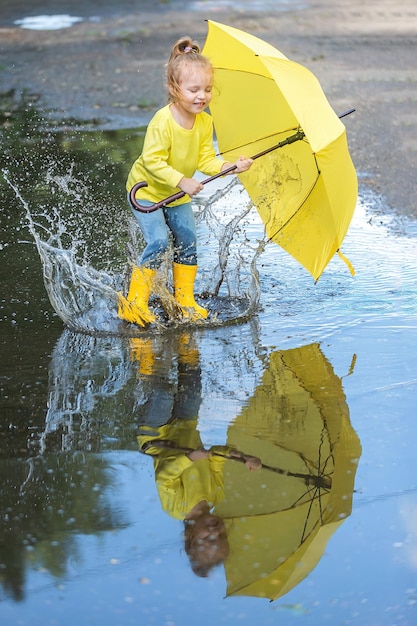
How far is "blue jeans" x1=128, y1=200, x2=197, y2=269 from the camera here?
5.11m

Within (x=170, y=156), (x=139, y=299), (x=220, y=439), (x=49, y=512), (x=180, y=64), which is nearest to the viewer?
(x=49, y=512)

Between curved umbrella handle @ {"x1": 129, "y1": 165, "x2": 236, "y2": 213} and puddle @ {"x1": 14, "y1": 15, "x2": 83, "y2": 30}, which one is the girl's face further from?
puddle @ {"x1": 14, "y1": 15, "x2": 83, "y2": 30}

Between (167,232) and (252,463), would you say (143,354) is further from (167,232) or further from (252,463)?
(252,463)

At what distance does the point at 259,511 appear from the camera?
3.54 m

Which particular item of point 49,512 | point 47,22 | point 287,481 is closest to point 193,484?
point 287,481

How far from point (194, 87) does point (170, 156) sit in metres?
0.36

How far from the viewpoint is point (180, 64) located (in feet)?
15.6

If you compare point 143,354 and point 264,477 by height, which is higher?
point 264,477

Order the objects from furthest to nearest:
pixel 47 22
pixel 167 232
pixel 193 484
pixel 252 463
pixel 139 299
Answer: pixel 47 22 → pixel 139 299 → pixel 167 232 → pixel 252 463 → pixel 193 484

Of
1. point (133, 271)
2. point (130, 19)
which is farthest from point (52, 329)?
point (130, 19)

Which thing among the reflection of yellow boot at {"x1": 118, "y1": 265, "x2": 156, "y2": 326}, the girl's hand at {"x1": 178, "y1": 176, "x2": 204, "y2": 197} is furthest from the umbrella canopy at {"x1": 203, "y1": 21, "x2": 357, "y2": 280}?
the reflection of yellow boot at {"x1": 118, "y1": 265, "x2": 156, "y2": 326}

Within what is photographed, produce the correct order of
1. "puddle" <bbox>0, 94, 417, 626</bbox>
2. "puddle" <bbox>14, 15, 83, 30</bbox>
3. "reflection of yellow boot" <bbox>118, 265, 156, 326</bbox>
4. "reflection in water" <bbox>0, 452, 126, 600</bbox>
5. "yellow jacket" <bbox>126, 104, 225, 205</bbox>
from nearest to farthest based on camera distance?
"puddle" <bbox>0, 94, 417, 626</bbox>, "reflection in water" <bbox>0, 452, 126, 600</bbox>, "yellow jacket" <bbox>126, 104, 225, 205</bbox>, "reflection of yellow boot" <bbox>118, 265, 156, 326</bbox>, "puddle" <bbox>14, 15, 83, 30</bbox>

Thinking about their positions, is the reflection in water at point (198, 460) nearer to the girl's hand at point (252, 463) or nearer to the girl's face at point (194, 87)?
the girl's hand at point (252, 463)

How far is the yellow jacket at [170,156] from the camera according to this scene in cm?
486
